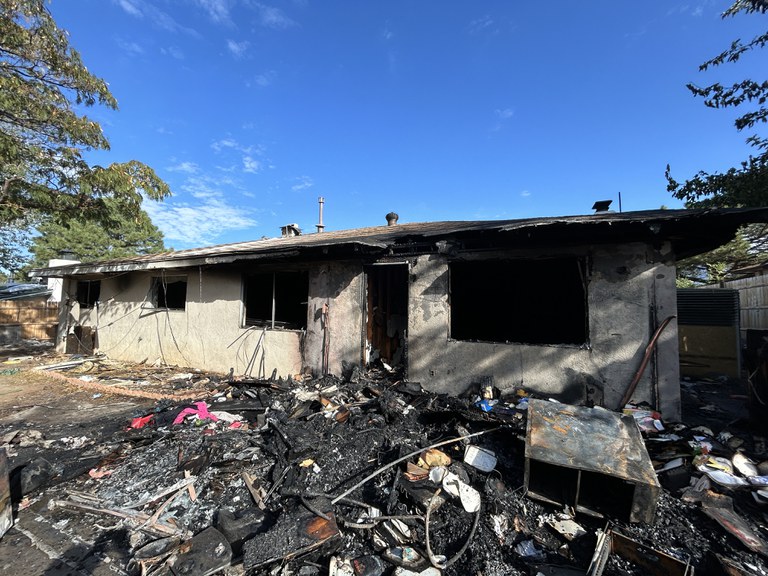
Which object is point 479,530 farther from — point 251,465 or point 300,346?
point 300,346

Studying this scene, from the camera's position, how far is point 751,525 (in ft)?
9.04

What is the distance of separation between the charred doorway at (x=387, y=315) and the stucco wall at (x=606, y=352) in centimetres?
221

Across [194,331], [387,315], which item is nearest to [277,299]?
[387,315]

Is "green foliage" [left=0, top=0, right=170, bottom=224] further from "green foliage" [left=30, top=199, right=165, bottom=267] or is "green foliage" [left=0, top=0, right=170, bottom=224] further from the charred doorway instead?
"green foliage" [left=30, top=199, right=165, bottom=267]

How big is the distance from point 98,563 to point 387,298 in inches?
250

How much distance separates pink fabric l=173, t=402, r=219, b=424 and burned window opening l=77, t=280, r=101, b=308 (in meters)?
8.74

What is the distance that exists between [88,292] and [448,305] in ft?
42.5

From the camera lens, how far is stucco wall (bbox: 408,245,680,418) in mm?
4367

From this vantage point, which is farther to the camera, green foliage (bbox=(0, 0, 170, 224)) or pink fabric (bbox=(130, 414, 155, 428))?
green foliage (bbox=(0, 0, 170, 224))

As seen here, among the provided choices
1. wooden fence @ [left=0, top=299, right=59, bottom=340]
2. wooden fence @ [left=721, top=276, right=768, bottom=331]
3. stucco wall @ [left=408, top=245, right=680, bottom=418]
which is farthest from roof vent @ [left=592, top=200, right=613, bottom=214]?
wooden fence @ [left=0, top=299, right=59, bottom=340]

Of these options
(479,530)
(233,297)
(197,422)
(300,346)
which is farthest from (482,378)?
(233,297)

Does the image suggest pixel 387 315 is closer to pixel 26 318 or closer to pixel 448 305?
pixel 448 305

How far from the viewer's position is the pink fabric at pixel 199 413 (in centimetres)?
489

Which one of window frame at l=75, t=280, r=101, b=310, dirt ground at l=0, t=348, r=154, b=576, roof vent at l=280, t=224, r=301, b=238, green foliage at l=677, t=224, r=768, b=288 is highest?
roof vent at l=280, t=224, r=301, b=238
